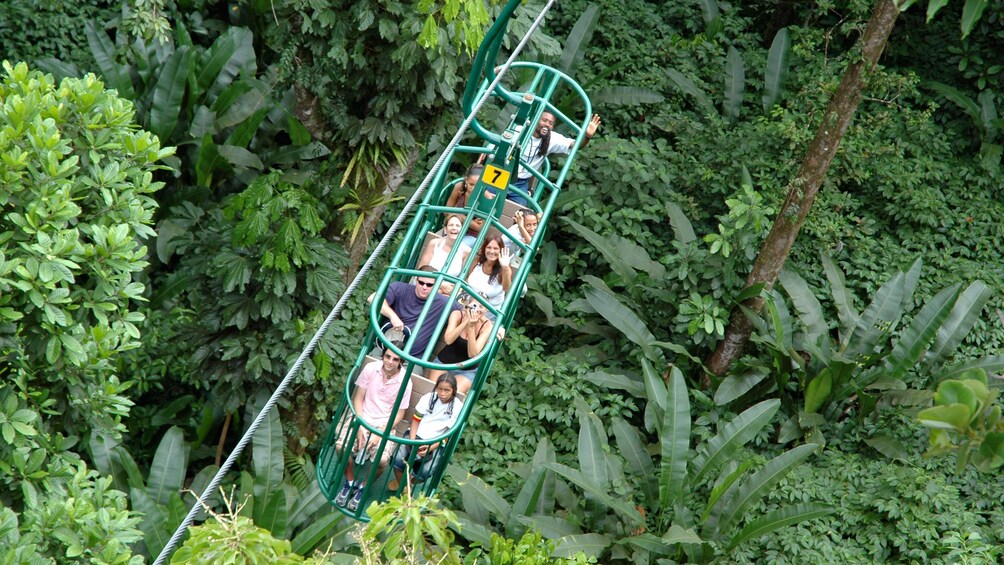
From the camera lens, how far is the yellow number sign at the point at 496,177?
5438mm

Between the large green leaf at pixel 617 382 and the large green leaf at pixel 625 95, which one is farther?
the large green leaf at pixel 625 95

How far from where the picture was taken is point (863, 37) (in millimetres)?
6668

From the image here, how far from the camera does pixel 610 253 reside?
27.3 feet

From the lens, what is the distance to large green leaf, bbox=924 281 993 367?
7.32 meters

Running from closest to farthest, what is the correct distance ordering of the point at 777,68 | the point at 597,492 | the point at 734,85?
the point at 597,492 < the point at 777,68 < the point at 734,85

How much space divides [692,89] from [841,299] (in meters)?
2.94

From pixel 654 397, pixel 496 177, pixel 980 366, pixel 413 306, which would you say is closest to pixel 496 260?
pixel 413 306

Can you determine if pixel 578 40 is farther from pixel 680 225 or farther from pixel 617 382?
pixel 617 382

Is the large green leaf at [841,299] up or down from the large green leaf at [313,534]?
up

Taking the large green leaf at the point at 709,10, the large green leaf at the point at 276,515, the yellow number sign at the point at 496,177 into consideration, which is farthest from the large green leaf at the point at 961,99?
the large green leaf at the point at 276,515

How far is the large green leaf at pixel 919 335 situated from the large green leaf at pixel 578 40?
4.20 meters

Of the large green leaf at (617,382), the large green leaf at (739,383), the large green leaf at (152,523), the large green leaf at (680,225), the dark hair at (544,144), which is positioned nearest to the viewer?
the large green leaf at (152,523)

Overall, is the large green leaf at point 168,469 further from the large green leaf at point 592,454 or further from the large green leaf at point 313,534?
the large green leaf at point 592,454

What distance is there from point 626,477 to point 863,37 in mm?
3509
